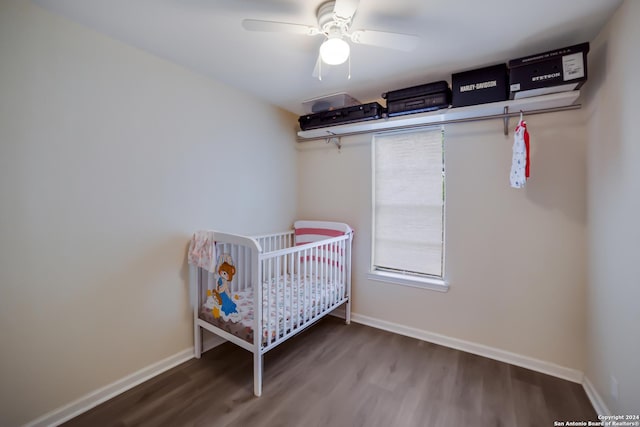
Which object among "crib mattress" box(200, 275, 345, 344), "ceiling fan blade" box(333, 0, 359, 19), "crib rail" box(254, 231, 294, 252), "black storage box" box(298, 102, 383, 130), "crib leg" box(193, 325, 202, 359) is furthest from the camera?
"crib rail" box(254, 231, 294, 252)

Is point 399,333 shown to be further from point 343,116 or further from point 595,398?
point 343,116

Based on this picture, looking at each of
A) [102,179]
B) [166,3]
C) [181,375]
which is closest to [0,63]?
[102,179]

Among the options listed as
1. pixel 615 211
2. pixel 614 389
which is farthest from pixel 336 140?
pixel 614 389

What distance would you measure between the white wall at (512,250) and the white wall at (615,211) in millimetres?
113

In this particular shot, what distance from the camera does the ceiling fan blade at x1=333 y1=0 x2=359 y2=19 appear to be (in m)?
1.13

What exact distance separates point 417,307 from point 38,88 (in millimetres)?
3010

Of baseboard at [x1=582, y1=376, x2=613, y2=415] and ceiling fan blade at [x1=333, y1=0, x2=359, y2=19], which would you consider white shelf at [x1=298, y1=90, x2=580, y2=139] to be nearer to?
ceiling fan blade at [x1=333, y1=0, x2=359, y2=19]

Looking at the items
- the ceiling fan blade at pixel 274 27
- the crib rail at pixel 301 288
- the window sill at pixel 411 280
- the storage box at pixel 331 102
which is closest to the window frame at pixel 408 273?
the window sill at pixel 411 280

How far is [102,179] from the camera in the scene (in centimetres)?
164

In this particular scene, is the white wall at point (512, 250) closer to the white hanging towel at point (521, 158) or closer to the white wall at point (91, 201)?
the white hanging towel at point (521, 158)

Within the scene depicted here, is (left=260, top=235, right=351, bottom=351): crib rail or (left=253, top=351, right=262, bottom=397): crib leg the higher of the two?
(left=260, top=235, right=351, bottom=351): crib rail

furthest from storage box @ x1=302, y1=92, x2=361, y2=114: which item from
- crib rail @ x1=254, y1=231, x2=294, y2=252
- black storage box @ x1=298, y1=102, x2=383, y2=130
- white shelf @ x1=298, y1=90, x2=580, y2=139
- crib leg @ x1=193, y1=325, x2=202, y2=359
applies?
crib leg @ x1=193, y1=325, x2=202, y2=359

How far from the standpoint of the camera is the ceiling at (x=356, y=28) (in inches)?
54.0

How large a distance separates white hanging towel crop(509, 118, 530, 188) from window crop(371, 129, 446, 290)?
0.58 m
